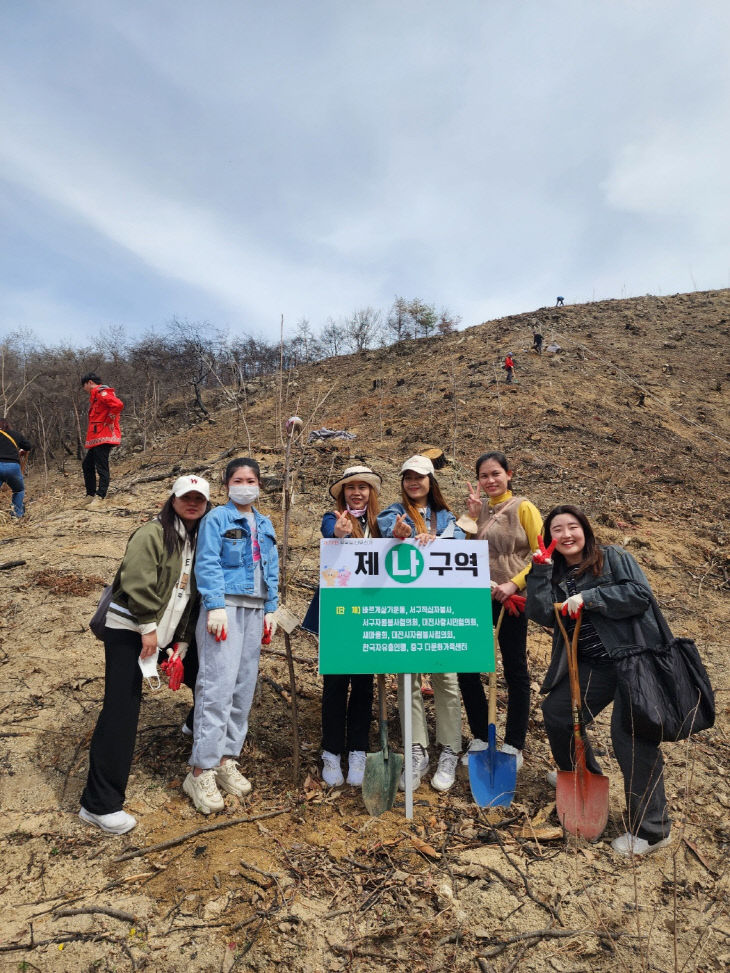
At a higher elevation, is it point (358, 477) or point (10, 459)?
point (10, 459)

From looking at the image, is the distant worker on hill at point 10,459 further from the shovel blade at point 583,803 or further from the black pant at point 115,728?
the shovel blade at point 583,803

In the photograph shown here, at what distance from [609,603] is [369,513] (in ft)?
4.84

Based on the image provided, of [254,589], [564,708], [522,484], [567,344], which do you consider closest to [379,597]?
[254,589]

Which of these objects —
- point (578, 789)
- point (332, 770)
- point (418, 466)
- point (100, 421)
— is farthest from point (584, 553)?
point (100, 421)

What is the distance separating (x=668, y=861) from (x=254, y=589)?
265 centimetres

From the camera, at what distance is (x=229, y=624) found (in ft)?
10.5

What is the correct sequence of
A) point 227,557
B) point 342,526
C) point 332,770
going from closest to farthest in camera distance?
point 227,557, point 342,526, point 332,770

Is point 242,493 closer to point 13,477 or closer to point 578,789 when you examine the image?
point 578,789

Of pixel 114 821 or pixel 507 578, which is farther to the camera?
pixel 507 578

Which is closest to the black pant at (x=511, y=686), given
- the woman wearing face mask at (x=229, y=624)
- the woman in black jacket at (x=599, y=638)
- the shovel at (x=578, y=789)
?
the woman in black jacket at (x=599, y=638)

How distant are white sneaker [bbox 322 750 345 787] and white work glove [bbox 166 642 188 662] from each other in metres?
1.09

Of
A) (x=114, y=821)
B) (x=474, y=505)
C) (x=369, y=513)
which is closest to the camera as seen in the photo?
(x=114, y=821)

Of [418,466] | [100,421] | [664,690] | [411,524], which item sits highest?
[100,421]

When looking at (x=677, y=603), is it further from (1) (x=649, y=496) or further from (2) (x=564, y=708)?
(2) (x=564, y=708)
